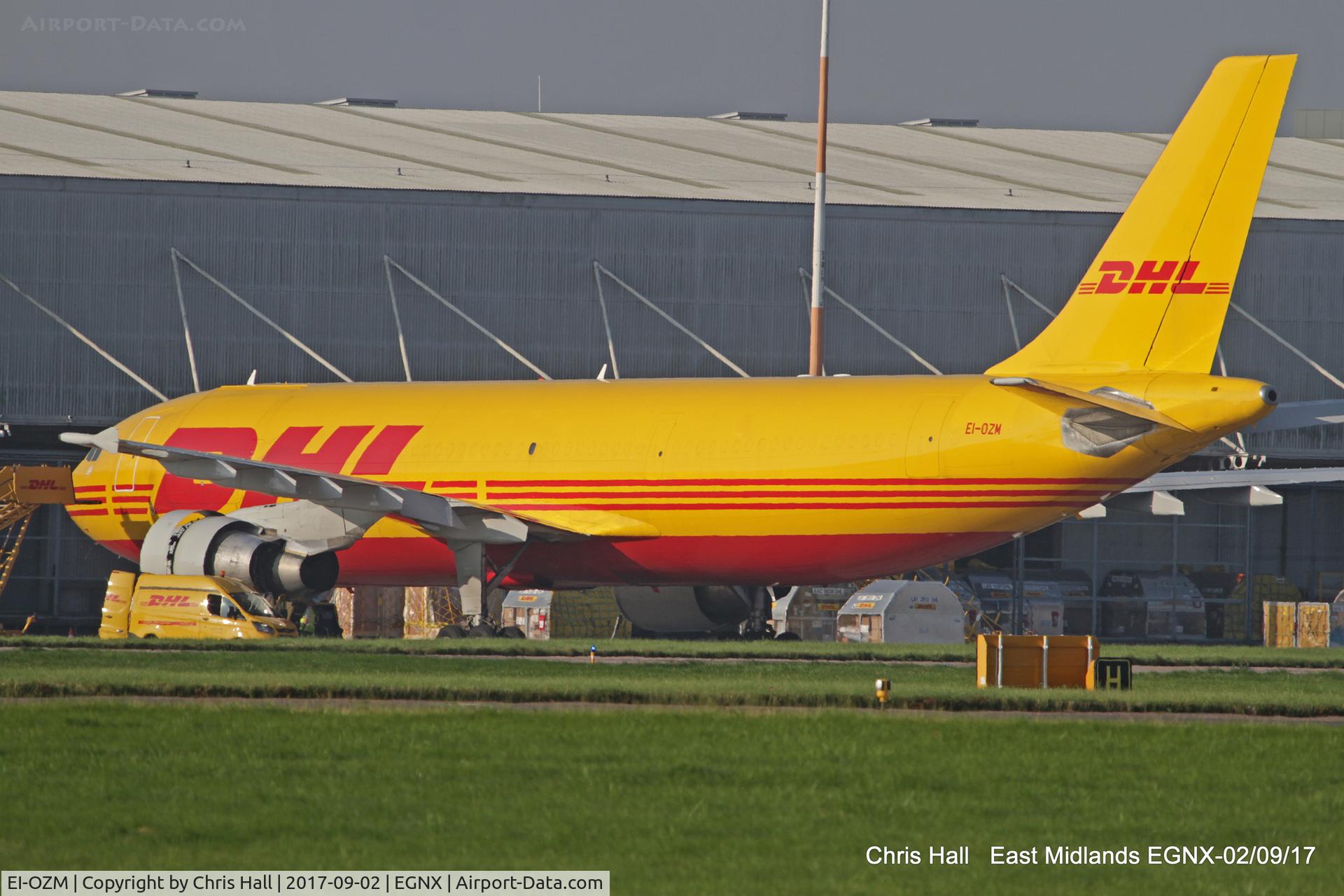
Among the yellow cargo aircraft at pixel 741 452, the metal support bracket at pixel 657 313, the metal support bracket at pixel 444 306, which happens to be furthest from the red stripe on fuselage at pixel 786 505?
the metal support bracket at pixel 657 313

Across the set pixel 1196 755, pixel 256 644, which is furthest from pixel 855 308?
pixel 1196 755

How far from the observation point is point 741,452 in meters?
32.0

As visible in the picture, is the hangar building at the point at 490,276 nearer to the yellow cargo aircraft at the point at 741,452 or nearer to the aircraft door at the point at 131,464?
the aircraft door at the point at 131,464

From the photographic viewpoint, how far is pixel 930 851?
35.5 ft

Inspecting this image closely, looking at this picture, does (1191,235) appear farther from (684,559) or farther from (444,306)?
(444,306)

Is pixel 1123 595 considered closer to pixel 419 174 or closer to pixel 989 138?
pixel 989 138

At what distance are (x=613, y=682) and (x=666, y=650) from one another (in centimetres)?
864

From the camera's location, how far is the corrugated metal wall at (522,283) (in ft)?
167

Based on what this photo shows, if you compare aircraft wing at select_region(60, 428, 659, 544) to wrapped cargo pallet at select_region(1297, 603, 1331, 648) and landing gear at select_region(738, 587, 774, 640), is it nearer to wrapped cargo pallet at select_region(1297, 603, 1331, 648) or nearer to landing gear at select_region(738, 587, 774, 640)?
landing gear at select_region(738, 587, 774, 640)

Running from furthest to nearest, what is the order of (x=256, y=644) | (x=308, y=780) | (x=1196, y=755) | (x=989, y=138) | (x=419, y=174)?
(x=989, y=138), (x=419, y=174), (x=256, y=644), (x=1196, y=755), (x=308, y=780)

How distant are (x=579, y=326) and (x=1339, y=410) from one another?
83.9ft

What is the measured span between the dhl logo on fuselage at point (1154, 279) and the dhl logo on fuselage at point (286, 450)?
1306cm

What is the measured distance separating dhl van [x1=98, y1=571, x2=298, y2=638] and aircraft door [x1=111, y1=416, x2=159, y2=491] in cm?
515

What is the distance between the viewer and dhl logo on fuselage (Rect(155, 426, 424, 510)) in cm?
3588
